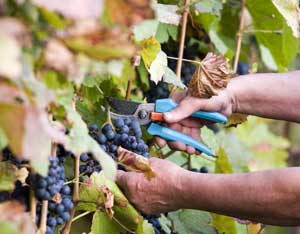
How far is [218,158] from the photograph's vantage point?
230 centimetres

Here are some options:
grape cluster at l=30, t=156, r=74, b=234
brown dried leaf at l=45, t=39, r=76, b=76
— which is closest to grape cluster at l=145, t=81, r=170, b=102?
grape cluster at l=30, t=156, r=74, b=234

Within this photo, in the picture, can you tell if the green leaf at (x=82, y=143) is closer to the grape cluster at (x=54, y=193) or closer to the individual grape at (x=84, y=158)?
the grape cluster at (x=54, y=193)

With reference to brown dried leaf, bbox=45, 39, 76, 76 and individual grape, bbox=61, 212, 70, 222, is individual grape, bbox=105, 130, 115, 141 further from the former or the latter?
brown dried leaf, bbox=45, 39, 76, 76

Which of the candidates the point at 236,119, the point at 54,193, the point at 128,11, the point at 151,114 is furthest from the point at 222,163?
the point at 128,11

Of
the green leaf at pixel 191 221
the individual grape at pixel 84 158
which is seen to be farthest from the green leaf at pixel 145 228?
the green leaf at pixel 191 221

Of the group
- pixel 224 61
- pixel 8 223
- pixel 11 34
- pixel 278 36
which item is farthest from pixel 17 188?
pixel 278 36

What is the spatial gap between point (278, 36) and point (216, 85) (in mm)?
713

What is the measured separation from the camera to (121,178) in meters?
1.87

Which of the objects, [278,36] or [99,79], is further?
[278,36]

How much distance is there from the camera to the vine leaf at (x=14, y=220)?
103cm

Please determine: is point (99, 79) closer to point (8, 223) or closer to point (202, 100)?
point (202, 100)

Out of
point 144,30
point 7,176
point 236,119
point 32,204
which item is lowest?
point 236,119

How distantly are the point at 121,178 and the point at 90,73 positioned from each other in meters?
0.80

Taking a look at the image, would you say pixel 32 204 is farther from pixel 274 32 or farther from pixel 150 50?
pixel 274 32
